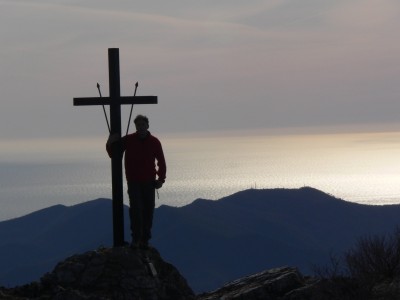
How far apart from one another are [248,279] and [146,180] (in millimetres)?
2867

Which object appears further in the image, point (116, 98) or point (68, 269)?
point (116, 98)

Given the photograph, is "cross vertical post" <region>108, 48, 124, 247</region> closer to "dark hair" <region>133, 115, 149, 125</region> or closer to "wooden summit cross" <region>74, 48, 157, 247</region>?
"wooden summit cross" <region>74, 48, 157, 247</region>

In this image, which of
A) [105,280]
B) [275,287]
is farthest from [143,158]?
[275,287]

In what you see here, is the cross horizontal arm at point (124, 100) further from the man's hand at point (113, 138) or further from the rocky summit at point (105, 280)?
the rocky summit at point (105, 280)

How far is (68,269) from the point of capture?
1906 centimetres

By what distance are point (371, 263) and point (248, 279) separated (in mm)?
2409

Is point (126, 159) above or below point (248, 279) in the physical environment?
above

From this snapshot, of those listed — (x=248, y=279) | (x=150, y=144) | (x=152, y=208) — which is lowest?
(x=248, y=279)

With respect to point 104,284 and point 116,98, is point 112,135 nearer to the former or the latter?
point 116,98

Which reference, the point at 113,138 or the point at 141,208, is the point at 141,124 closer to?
the point at 113,138

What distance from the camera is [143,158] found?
20.0 m

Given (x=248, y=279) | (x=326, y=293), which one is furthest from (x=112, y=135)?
(x=326, y=293)

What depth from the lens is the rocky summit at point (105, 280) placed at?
1880 cm

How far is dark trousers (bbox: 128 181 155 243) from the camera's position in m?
20.1
